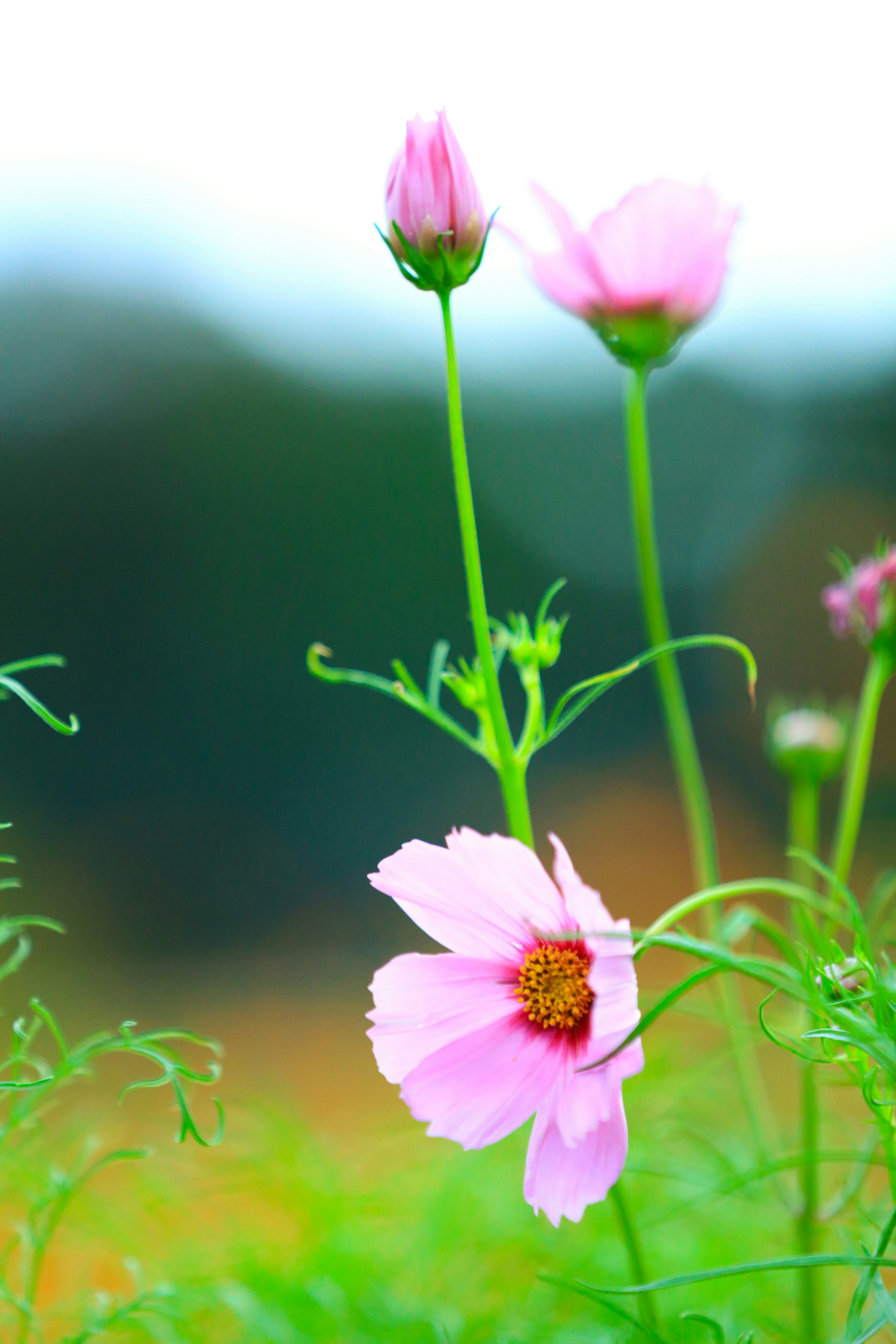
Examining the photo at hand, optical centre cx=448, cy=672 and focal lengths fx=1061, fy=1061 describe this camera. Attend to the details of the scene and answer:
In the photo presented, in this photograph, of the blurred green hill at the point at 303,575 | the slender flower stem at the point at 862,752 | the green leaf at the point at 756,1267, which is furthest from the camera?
the blurred green hill at the point at 303,575

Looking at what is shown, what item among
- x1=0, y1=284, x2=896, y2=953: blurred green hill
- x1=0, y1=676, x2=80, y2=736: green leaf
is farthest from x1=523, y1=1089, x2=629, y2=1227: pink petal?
x1=0, y1=284, x2=896, y2=953: blurred green hill

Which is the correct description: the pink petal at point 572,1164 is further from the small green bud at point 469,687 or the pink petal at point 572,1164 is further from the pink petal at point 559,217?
the pink petal at point 559,217

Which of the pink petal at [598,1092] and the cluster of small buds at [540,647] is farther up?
the cluster of small buds at [540,647]

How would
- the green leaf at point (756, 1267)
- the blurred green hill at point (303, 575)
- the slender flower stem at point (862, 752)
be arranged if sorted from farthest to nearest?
1. the blurred green hill at point (303, 575)
2. the slender flower stem at point (862, 752)
3. the green leaf at point (756, 1267)

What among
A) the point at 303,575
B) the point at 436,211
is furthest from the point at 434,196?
the point at 303,575

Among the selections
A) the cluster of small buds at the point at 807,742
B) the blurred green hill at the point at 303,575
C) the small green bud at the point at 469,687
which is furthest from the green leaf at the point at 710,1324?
the blurred green hill at the point at 303,575

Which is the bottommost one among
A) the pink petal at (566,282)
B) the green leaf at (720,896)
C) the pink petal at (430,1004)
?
the pink petal at (430,1004)

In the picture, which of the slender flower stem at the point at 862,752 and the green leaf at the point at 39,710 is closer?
the green leaf at the point at 39,710

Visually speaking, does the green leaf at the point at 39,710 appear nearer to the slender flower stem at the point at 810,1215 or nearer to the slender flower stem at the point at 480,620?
the slender flower stem at the point at 480,620
